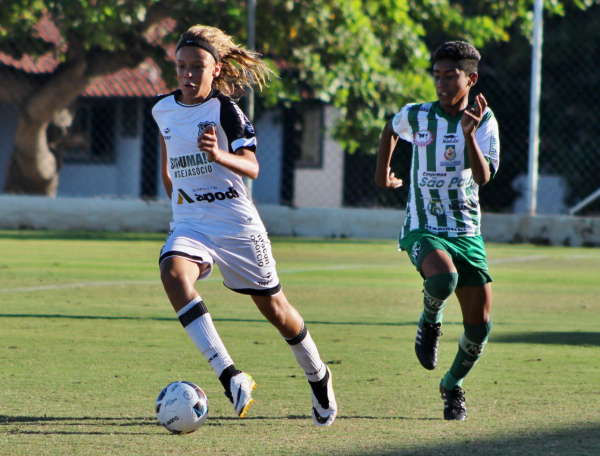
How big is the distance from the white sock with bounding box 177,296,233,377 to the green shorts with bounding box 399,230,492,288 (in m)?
1.19

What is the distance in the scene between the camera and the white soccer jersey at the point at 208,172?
4.40m

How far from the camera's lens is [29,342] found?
19.6 feet

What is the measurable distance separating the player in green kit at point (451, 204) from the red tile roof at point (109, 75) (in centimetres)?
1050

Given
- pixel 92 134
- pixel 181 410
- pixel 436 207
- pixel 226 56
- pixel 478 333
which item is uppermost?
pixel 226 56

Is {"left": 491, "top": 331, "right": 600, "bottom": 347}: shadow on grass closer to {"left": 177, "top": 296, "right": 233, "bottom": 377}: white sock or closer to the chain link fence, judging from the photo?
{"left": 177, "top": 296, "right": 233, "bottom": 377}: white sock

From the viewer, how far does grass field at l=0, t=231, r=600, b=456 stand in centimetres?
378

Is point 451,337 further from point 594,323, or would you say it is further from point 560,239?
point 560,239

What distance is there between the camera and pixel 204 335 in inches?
158

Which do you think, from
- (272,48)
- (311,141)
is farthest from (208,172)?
(311,141)

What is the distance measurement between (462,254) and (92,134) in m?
15.5

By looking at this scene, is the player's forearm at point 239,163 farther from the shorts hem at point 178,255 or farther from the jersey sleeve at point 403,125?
the jersey sleeve at point 403,125

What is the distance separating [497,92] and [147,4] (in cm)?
587

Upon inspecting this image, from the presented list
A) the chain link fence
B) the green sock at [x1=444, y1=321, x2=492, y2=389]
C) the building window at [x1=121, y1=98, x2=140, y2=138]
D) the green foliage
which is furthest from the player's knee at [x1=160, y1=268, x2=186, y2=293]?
the building window at [x1=121, y1=98, x2=140, y2=138]

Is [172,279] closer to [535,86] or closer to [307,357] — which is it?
[307,357]
